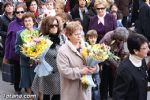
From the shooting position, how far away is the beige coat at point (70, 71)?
5293 mm

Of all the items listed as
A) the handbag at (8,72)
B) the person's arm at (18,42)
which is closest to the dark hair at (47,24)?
the person's arm at (18,42)

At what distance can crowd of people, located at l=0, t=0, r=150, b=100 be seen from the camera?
477 centimetres

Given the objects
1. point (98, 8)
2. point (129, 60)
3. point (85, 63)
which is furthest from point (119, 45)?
point (129, 60)

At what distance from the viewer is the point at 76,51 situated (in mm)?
5348

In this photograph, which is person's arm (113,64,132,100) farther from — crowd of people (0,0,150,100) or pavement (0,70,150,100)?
pavement (0,70,150,100)

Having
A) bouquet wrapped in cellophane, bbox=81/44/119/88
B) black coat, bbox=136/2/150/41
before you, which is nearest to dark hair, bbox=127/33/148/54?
bouquet wrapped in cellophane, bbox=81/44/119/88

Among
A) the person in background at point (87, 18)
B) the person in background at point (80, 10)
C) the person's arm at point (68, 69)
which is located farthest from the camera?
the person in background at point (80, 10)

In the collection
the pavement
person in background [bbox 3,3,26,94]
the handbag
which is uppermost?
person in background [bbox 3,3,26,94]

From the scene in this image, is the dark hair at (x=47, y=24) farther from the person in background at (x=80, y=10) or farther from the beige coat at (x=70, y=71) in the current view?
the person in background at (x=80, y=10)

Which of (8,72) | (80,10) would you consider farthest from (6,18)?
(80,10)

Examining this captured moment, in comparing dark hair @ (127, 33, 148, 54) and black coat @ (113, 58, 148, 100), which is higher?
dark hair @ (127, 33, 148, 54)

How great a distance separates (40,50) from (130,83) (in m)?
1.86

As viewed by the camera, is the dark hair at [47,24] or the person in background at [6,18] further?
the person in background at [6,18]

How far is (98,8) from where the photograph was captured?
814cm
